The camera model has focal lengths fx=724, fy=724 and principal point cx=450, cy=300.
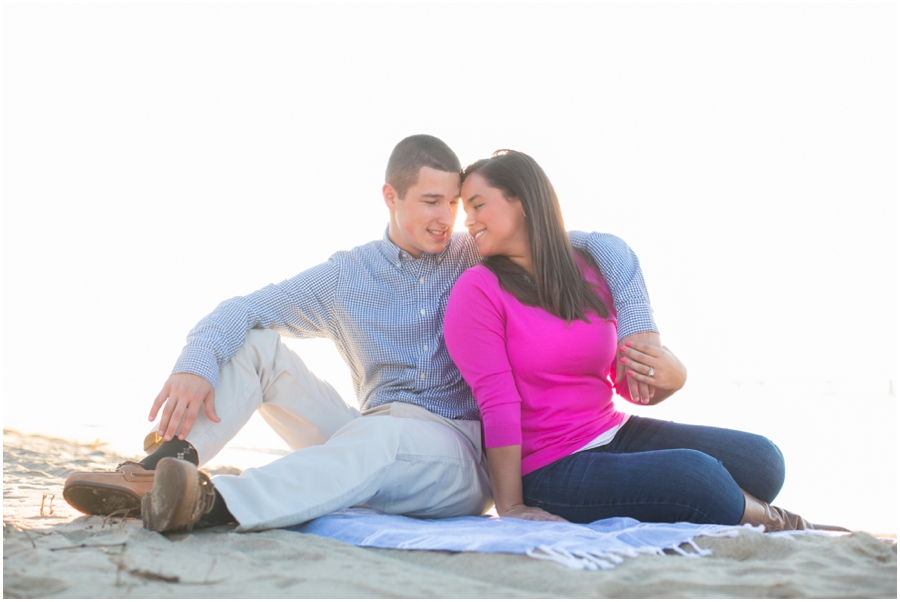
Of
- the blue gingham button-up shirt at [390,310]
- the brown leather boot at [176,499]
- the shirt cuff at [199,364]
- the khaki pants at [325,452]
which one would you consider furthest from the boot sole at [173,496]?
the blue gingham button-up shirt at [390,310]

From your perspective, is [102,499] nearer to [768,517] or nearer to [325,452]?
[325,452]

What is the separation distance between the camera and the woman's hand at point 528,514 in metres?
2.45

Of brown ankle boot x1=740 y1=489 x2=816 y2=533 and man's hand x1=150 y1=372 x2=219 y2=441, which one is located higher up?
man's hand x1=150 y1=372 x2=219 y2=441

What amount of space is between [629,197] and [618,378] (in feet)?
70.5

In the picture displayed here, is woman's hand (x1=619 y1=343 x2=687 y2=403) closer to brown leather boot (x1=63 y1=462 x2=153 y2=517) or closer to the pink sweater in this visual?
the pink sweater

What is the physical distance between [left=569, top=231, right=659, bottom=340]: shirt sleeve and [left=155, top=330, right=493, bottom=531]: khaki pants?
74cm

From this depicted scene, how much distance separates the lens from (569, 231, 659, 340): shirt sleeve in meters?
2.70

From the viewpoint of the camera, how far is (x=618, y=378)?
2.76 m

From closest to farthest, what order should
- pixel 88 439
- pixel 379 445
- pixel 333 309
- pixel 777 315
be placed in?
pixel 379 445 → pixel 333 309 → pixel 88 439 → pixel 777 315

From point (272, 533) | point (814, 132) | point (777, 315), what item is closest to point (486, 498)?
point (272, 533)

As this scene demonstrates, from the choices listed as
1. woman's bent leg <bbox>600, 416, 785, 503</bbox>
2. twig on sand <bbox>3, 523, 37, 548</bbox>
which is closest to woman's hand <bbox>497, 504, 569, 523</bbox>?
woman's bent leg <bbox>600, 416, 785, 503</bbox>

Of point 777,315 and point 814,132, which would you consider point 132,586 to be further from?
point 814,132

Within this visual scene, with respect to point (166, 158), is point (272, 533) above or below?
below

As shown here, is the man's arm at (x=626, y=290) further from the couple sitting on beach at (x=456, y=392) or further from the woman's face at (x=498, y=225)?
the woman's face at (x=498, y=225)
